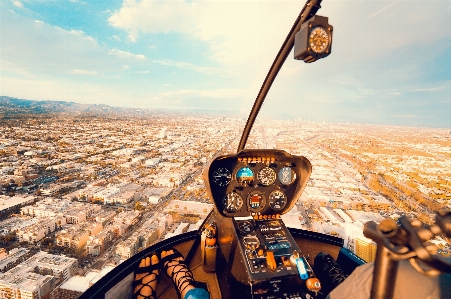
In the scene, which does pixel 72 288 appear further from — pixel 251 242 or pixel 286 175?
pixel 286 175

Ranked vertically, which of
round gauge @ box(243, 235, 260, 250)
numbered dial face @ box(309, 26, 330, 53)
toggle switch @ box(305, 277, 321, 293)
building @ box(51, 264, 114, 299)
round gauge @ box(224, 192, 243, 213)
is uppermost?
numbered dial face @ box(309, 26, 330, 53)

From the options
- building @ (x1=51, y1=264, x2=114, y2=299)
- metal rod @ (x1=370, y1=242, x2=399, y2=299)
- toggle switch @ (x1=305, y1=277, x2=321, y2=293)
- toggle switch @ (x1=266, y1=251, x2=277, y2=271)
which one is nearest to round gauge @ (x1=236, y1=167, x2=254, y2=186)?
toggle switch @ (x1=266, y1=251, x2=277, y2=271)

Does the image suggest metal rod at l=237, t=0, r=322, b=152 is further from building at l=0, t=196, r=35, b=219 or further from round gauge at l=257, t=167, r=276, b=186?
building at l=0, t=196, r=35, b=219

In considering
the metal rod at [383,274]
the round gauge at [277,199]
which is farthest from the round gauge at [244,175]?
the metal rod at [383,274]

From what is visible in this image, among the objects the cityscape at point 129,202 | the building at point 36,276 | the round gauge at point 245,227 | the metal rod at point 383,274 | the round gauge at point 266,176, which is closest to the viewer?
the metal rod at point 383,274

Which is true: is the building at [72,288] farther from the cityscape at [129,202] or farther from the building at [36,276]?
the building at [36,276]

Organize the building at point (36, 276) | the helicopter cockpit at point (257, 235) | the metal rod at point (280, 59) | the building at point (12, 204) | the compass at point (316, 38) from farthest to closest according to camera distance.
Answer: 1. the building at point (12, 204)
2. the building at point (36, 276)
3. the helicopter cockpit at point (257, 235)
4. the metal rod at point (280, 59)
5. the compass at point (316, 38)

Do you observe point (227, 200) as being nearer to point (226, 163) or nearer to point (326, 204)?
point (226, 163)
